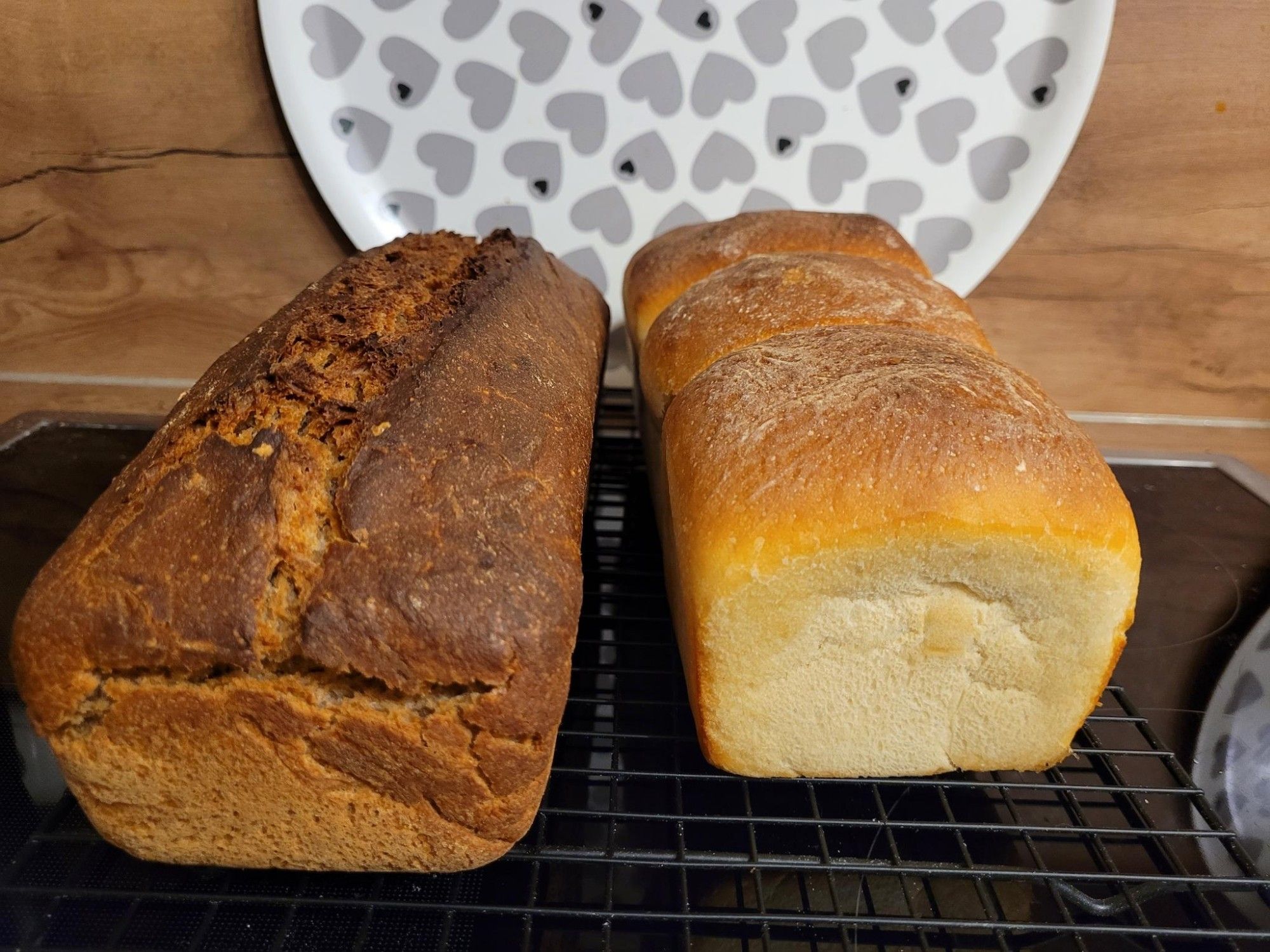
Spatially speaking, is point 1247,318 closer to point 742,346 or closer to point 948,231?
point 948,231

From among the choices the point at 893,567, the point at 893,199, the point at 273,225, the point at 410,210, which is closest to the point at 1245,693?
the point at 893,567

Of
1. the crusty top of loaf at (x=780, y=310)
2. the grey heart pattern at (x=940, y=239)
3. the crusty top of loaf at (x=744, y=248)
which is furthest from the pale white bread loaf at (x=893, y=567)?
the grey heart pattern at (x=940, y=239)

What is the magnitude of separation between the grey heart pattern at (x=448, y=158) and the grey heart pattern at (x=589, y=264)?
0.87 feet

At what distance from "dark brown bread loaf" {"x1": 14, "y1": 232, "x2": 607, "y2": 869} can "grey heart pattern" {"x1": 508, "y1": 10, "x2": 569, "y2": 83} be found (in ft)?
3.59

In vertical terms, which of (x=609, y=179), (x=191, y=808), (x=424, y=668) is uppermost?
(x=609, y=179)

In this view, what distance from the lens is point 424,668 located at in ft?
2.53

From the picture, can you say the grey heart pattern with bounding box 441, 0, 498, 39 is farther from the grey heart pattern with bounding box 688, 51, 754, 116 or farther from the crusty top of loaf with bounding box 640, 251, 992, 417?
the crusty top of loaf with bounding box 640, 251, 992, 417

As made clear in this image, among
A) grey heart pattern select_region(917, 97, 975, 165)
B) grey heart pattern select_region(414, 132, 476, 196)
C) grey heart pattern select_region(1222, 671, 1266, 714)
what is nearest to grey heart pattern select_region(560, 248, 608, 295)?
grey heart pattern select_region(414, 132, 476, 196)

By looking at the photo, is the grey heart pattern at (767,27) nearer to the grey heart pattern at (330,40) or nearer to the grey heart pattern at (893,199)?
the grey heart pattern at (893,199)

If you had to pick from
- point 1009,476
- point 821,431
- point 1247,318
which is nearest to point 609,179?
point 821,431

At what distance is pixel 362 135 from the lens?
69.3 inches

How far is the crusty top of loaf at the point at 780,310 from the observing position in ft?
4.02

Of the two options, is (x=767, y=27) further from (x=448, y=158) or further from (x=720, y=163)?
(x=448, y=158)

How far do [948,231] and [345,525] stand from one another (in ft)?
4.96
